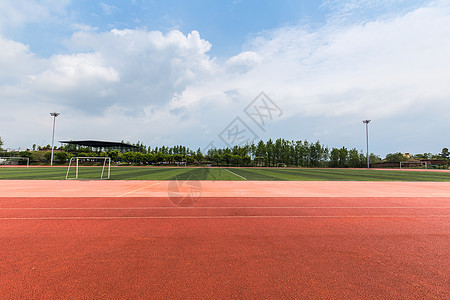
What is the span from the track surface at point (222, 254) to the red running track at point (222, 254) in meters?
0.02

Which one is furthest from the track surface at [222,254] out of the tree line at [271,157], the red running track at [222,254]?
the tree line at [271,157]

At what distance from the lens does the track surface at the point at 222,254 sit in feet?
10.0

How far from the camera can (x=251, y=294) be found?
2.91 meters

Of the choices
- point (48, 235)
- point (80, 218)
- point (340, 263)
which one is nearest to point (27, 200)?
point (80, 218)

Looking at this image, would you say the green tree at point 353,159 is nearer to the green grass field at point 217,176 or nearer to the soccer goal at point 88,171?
the green grass field at point 217,176

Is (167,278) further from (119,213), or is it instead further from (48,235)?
(119,213)

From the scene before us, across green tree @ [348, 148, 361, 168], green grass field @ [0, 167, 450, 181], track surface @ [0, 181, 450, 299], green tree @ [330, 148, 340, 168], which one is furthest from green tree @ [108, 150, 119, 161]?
green tree @ [348, 148, 361, 168]

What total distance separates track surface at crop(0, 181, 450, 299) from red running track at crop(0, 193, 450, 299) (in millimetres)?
21

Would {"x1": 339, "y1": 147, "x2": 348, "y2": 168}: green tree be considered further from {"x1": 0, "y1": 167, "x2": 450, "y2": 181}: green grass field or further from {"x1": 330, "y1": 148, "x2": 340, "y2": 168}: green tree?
{"x1": 0, "y1": 167, "x2": 450, "y2": 181}: green grass field

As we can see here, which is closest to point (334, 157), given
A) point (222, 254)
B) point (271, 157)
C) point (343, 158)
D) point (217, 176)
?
point (343, 158)

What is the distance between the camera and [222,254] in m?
4.15

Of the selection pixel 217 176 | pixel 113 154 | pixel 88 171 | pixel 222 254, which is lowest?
pixel 88 171

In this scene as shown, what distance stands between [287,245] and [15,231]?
22.2ft

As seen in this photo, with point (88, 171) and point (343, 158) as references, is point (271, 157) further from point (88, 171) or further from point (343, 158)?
point (88, 171)
